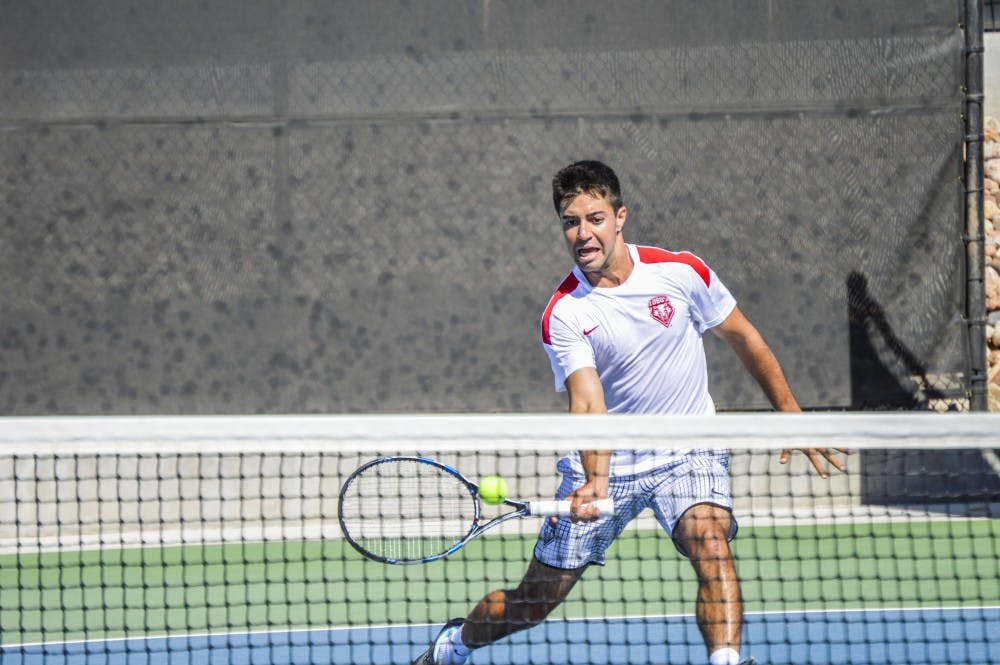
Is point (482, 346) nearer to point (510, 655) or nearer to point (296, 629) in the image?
point (296, 629)

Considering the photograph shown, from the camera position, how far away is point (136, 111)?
5770mm

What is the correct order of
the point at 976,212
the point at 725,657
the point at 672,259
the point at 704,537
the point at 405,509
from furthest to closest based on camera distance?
the point at 976,212 < the point at 405,509 < the point at 672,259 < the point at 704,537 < the point at 725,657

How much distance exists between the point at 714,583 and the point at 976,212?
11.0ft

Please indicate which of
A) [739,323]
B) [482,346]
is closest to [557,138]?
[482,346]

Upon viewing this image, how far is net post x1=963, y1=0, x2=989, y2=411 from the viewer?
5.81 metres

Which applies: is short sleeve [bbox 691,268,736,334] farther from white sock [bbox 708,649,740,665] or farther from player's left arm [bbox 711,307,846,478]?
white sock [bbox 708,649,740,665]

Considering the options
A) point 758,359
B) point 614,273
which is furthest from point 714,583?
point 614,273

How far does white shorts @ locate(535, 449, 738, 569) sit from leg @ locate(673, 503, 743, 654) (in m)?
0.08

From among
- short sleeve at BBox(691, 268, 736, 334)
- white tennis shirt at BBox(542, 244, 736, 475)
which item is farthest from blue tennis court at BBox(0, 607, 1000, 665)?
short sleeve at BBox(691, 268, 736, 334)

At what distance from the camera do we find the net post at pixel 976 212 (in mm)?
5809

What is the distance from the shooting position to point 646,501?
3545mm

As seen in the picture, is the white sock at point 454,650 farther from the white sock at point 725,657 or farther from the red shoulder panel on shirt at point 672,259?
the red shoulder panel on shirt at point 672,259

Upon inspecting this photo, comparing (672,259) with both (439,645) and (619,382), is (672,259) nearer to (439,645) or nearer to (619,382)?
(619,382)

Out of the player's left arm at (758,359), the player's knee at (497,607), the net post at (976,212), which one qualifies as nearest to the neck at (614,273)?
the player's left arm at (758,359)
